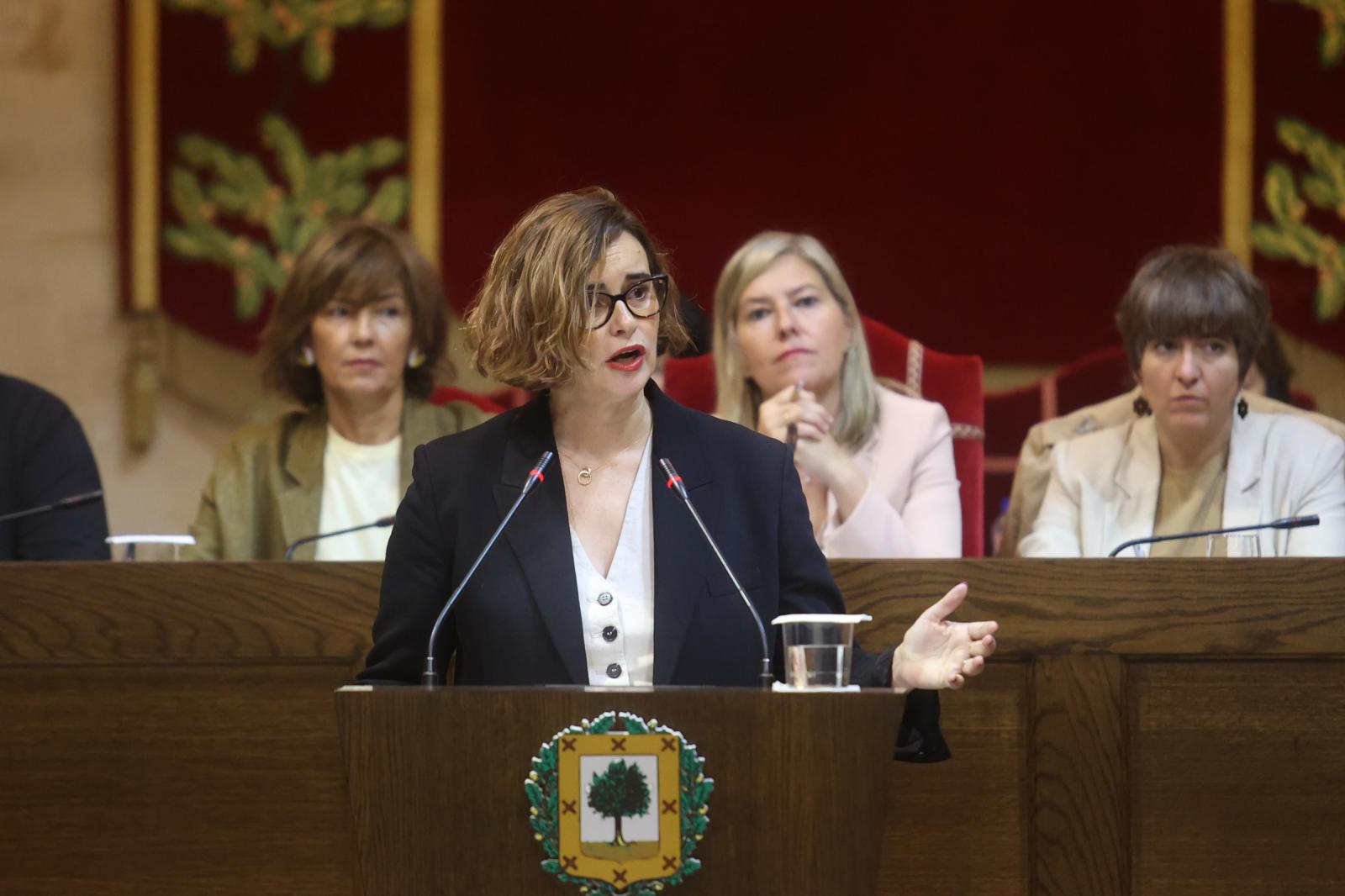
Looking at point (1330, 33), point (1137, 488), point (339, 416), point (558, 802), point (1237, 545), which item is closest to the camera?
point (558, 802)

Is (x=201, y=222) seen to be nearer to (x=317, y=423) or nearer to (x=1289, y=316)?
(x=317, y=423)

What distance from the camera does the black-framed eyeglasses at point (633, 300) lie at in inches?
83.3

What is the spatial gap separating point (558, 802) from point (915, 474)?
1.96m

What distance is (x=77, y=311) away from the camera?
5.21 meters

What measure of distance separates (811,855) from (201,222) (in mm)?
3940

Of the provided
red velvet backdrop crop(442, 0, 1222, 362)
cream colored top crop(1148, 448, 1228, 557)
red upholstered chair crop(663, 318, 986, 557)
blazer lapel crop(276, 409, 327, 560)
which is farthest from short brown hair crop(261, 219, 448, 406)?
cream colored top crop(1148, 448, 1228, 557)

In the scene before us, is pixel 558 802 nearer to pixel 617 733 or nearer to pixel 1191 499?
pixel 617 733

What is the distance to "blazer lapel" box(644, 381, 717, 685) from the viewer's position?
2.06 m

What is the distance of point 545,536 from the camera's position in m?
2.12

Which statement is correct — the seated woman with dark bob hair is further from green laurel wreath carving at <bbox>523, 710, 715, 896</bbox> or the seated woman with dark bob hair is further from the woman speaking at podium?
green laurel wreath carving at <bbox>523, 710, 715, 896</bbox>

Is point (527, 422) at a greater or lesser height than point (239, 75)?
lesser

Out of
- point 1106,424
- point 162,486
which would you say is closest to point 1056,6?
point 1106,424

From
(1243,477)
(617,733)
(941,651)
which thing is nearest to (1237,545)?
(1243,477)

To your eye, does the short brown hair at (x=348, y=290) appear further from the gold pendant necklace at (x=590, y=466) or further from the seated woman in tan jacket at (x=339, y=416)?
the gold pendant necklace at (x=590, y=466)
